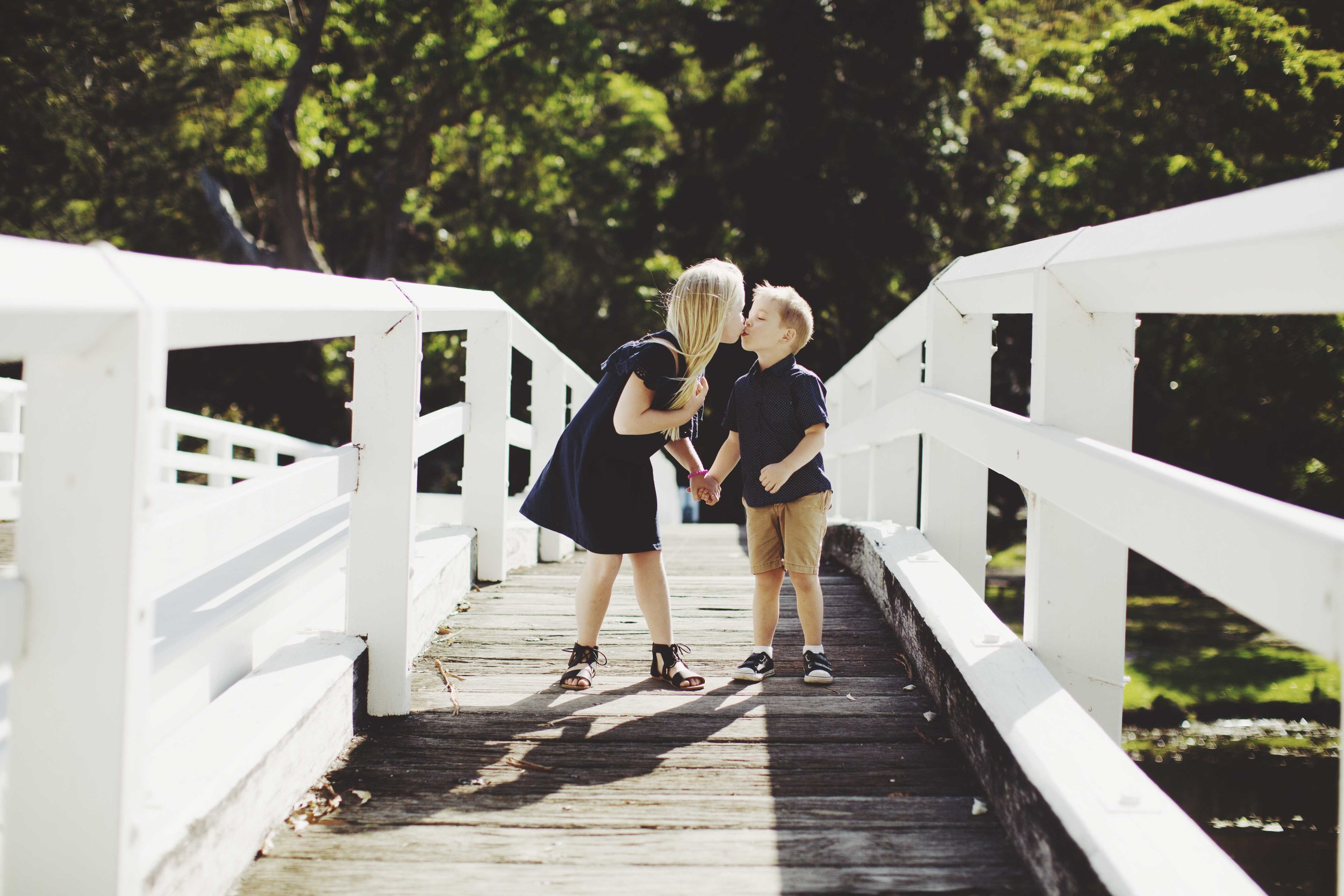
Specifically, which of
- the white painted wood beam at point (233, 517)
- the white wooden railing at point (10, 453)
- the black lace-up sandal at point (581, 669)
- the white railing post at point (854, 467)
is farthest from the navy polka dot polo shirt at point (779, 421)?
the white wooden railing at point (10, 453)

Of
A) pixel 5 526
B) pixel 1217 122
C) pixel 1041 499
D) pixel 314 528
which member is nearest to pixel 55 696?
pixel 314 528

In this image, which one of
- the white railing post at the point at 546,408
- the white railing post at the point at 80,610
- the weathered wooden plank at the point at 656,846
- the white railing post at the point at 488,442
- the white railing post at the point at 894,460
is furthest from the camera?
the white railing post at the point at 546,408

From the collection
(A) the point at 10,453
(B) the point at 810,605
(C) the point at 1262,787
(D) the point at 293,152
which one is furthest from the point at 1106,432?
(D) the point at 293,152

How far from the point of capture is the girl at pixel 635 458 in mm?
3309

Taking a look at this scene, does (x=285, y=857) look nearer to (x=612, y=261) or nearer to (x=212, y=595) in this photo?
(x=212, y=595)

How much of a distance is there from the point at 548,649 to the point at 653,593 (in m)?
0.47

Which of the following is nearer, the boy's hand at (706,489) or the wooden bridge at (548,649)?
the wooden bridge at (548,649)

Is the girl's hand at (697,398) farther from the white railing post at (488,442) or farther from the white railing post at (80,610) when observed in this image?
the white railing post at (80,610)

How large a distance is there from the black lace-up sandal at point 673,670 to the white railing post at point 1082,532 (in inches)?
45.7

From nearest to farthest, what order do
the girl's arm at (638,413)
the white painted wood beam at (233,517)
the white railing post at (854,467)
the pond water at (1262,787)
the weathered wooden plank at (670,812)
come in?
the white painted wood beam at (233,517)
the weathered wooden plank at (670,812)
the girl's arm at (638,413)
the white railing post at (854,467)
the pond water at (1262,787)

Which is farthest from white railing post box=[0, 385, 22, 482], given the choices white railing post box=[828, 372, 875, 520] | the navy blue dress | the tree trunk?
the tree trunk

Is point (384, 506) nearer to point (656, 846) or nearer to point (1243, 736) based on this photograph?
point (656, 846)

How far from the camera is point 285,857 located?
2.13 metres

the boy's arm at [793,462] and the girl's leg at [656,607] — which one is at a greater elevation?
the boy's arm at [793,462]
